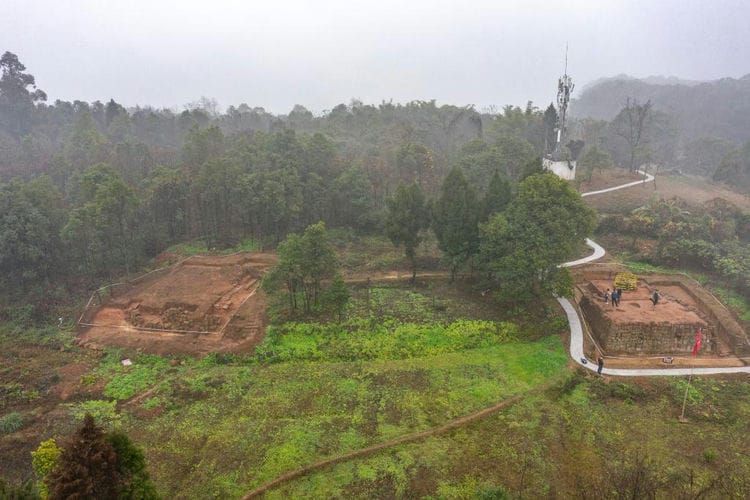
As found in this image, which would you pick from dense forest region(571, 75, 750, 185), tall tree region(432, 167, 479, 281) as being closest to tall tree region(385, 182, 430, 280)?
tall tree region(432, 167, 479, 281)

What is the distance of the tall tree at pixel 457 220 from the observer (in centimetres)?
2805

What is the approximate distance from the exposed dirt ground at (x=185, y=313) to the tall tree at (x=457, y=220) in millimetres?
12044

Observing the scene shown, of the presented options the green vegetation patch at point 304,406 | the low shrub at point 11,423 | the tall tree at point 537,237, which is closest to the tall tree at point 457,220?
the tall tree at point 537,237

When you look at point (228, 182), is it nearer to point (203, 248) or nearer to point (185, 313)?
point (203, 248)

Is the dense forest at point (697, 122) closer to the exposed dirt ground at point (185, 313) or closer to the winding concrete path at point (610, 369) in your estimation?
the winding concrete path at point (610, 369)

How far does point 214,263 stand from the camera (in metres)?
32.1

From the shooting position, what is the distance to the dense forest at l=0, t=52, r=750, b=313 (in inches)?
1115

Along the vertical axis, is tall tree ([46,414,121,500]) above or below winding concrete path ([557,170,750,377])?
above

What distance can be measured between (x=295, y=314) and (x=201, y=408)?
8.46m

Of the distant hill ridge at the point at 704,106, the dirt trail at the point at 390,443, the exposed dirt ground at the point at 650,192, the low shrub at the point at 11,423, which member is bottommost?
the dirt trail at the point at 390,443

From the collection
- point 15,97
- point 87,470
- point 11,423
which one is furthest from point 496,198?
point 15,97

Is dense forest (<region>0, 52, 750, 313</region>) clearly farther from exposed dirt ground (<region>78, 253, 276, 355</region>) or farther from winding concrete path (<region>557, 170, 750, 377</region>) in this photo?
winding concrete path (<region>557, 170, 750, 377</region>)

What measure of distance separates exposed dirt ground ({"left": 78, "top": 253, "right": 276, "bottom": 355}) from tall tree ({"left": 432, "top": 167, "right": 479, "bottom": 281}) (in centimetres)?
1204

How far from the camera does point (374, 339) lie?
75.4 feet
